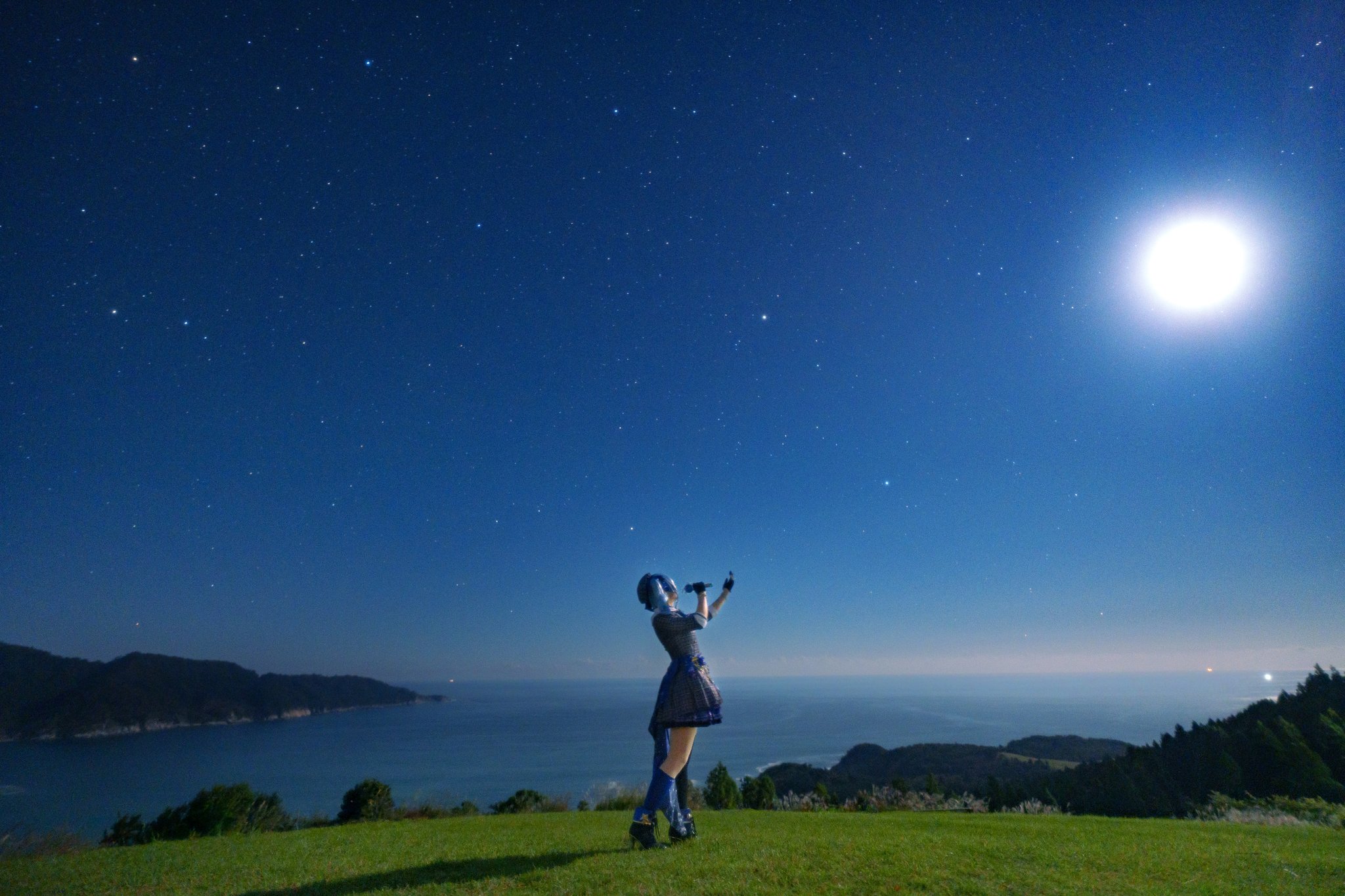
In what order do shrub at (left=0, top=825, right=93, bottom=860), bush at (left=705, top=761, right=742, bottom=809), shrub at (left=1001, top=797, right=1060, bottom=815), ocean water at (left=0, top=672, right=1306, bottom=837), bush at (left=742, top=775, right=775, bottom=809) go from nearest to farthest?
shrub at (left=0, top=825, right=93, bottom=860), shrub at (left=1001, top=797, right=1060, bottom=815), bush at (left=742, top=775, right=775, bottom=809), bush at (left=705, top=761, right=742, bottom=809), ocean water at (left=0, top=672, right=1306, bottom=837)

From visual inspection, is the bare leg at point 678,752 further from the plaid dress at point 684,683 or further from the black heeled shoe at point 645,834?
the black heeled shoe at point 645,834

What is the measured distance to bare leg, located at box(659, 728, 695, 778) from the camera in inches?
253

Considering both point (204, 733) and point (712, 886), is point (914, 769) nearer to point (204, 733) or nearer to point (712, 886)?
point (712, 886)

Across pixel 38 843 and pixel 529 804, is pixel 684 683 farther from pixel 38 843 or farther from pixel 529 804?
pixel 529 804

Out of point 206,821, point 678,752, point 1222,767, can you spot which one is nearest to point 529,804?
point 206,821

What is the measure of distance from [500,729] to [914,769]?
93.8 metres

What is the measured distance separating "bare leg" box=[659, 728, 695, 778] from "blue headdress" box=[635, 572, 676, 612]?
1.43 metres

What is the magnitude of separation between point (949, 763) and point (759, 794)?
42753mm

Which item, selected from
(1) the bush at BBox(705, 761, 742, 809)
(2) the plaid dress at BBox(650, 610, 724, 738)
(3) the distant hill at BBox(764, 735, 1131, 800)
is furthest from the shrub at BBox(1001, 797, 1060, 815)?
(3) the distant hill at BBox(764, 735, 1131, 800)

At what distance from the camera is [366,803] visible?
42.1ft

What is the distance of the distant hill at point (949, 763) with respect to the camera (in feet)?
124

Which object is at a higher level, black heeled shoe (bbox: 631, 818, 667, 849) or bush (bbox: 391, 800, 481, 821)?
black heeled shoe (bbox: 631, 818, 667, 849)

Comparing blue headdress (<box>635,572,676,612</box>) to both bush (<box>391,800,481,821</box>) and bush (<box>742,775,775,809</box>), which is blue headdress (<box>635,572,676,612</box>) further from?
bush (<box>742,775,775,809</box>)

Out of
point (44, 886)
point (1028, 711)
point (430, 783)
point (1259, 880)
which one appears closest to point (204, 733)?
point (430, 783)
